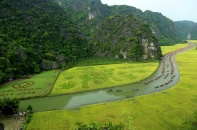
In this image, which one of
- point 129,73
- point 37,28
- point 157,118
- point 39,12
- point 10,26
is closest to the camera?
point 157,118

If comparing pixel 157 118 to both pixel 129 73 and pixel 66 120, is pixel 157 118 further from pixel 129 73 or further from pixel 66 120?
pixel 129 73

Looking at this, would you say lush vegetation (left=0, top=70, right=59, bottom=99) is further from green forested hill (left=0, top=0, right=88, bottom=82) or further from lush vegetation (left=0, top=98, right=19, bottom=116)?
lush vegetation (left=0, top=98, right=19, bottom=116)

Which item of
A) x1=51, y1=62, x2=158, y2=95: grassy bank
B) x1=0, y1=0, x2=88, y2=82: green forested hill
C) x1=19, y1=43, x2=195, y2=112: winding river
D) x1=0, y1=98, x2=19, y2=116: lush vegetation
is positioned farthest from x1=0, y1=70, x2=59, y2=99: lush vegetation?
x1=0, y1=98, x2=19, y2=116: lush vegetation

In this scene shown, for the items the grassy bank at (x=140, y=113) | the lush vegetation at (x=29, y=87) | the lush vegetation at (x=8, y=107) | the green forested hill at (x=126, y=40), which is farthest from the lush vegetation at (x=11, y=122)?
the green forested hill at (x=126, y=40)

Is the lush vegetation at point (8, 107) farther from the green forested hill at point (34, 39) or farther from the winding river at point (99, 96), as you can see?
the green forested hill at point (34, 39)

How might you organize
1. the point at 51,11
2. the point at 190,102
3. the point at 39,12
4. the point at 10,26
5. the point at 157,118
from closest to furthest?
→ 1. the point at 157,118
2. the point at 190,102
3. the point at 10,26
4. the point at 39,12
5. the point at 51,11

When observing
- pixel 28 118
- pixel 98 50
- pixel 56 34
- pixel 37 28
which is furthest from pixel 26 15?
pixel 28 118

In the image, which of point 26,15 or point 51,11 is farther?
point 51,11
